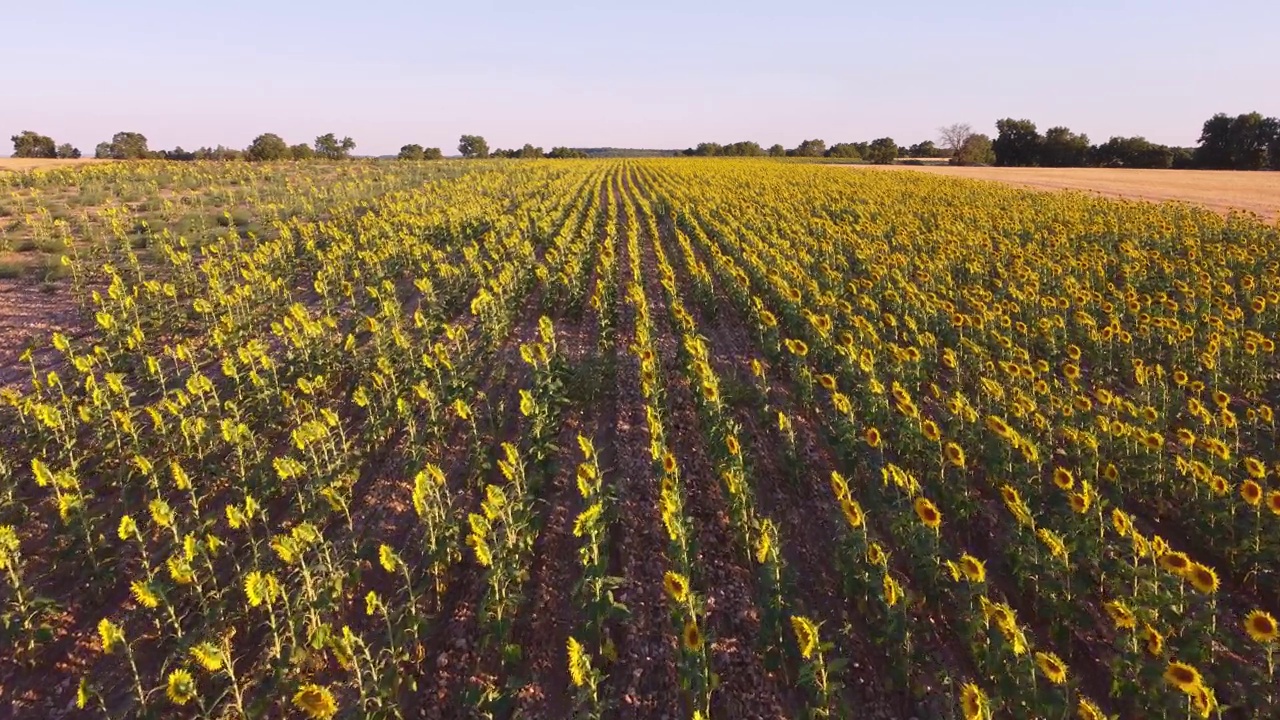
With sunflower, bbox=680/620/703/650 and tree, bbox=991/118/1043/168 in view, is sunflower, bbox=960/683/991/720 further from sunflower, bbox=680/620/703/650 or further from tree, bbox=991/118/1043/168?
tree, bbox=991/118/1043/168

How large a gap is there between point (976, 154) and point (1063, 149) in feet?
31.2

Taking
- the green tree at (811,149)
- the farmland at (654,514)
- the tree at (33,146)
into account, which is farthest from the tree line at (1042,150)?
the farmland at (654,514)

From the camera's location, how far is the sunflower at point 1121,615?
10.7 feet

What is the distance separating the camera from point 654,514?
5512 millimetres

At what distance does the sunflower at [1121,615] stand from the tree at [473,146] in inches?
4112

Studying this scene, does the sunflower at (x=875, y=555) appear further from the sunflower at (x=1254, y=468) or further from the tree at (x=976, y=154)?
the tree at (x=976, y=154)

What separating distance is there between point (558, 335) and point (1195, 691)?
27.3 feet

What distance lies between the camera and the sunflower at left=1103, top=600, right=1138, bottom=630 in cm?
326

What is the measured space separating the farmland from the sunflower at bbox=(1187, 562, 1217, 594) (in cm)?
2

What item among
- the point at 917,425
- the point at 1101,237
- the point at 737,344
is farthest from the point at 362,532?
the point at 1101,237

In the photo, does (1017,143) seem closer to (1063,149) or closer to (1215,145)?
(1063,149)

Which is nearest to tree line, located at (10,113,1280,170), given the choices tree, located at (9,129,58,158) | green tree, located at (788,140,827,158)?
tree, located at (9,129,58,158)

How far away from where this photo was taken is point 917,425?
5.64 meters

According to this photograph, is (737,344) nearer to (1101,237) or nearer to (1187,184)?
(1101,237)
